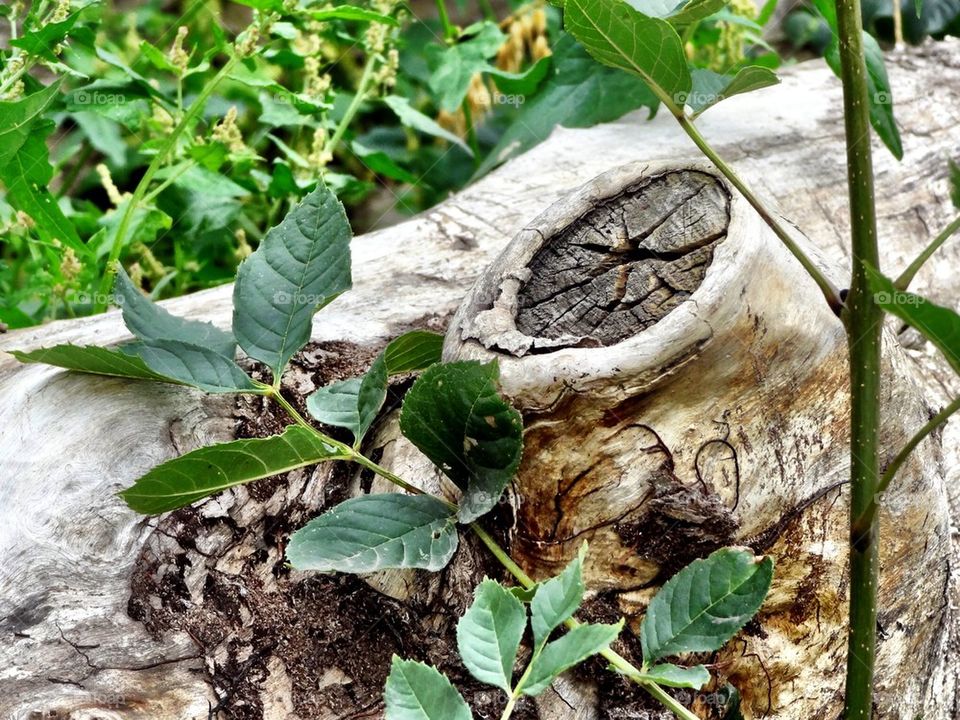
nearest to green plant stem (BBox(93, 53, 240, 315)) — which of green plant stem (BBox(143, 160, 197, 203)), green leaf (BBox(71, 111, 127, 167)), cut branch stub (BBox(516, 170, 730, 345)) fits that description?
green plant stem (BBox(143, 160, 197, 203))

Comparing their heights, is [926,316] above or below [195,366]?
above

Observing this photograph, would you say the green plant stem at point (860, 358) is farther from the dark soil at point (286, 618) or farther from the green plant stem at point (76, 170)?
the green plant stem at point (76, 170)

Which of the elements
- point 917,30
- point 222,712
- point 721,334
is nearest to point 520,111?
point 917,30

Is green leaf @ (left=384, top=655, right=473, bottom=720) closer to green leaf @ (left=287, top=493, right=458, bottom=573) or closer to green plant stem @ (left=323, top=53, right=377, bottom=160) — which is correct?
green leaf @ (left=287, top=493, right=458, bottom=573)

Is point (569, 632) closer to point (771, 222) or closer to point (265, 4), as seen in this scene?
point (771, 222)

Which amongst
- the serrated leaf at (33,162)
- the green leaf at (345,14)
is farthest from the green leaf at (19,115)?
the green leaf at (345,14)

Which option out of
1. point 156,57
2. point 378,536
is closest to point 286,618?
point 378,536
